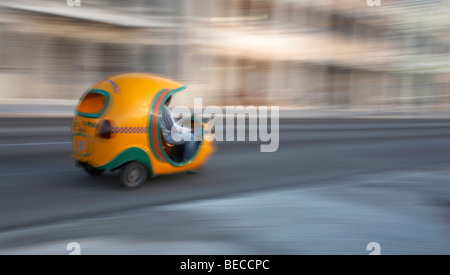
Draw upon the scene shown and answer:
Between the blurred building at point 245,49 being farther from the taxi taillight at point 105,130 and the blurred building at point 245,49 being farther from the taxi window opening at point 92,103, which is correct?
the taxi taillight at point 105,130

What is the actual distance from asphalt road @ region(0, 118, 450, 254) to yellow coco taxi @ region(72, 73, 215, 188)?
1.14ft

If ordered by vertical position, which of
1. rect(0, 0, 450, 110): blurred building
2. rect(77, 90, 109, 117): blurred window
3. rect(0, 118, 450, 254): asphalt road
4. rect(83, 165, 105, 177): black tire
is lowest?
rect(0, 118, 450, 254): asphalt road

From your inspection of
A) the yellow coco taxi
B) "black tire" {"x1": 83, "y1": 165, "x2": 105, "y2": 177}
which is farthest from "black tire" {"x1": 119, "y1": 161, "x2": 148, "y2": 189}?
"black tire" {"x1": 83, "y1": 165, "x2": 105, "y2": 177}

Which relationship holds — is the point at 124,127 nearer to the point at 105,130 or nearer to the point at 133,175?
the point at 105,130

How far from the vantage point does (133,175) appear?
6.20 m

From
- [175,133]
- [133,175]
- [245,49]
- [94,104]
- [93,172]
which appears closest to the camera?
[94,104]

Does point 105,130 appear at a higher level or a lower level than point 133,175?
higher

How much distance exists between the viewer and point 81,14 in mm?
22766

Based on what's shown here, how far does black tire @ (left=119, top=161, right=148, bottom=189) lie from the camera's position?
6.11 m

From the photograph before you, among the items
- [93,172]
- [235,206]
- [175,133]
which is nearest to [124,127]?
[175,133]

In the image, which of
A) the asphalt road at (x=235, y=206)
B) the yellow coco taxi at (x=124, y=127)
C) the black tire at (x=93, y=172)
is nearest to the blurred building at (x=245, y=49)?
the asphalt road at (x=235, y=206)

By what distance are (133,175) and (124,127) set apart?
2.34 ft

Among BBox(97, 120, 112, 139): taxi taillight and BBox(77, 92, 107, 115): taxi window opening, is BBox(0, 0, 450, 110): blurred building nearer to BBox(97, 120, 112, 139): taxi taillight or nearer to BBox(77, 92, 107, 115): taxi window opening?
BBox(77, 92, 107, 115): taxi window opening
